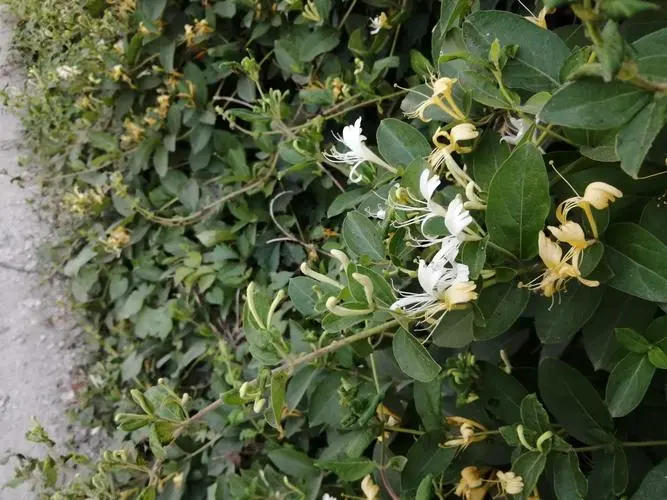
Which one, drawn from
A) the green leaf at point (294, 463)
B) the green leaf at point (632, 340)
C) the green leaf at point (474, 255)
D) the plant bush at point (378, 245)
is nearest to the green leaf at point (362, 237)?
the plant bush at point (378, 245)

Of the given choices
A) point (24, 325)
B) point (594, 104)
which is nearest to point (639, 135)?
point (594, 104)

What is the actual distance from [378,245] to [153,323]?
1012 mm

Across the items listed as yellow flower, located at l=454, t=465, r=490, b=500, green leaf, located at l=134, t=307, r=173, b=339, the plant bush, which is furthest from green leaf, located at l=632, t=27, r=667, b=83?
green leaf, located at l=134, t=307, r=173, b=339

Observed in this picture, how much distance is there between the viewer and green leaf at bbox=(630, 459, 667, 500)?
0.51 metres

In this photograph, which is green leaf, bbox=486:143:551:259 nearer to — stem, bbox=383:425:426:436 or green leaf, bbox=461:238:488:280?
green leaf, bbox=461:238:488:280

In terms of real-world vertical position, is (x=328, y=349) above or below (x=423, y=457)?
above

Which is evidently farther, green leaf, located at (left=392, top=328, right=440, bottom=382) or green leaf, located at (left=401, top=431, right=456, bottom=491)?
green leaf, located at (left=401, top=431, right=456, bottom=491)

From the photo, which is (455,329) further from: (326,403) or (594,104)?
(326,403)

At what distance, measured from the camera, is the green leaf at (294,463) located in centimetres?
92

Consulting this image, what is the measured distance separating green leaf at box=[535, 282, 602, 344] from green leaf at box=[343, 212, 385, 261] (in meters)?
0.16

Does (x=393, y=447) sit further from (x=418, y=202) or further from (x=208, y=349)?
(x=208, y=349)

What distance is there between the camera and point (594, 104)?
35 cm

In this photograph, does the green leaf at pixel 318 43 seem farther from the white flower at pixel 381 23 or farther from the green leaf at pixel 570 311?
the green leaf at pixel 570 311

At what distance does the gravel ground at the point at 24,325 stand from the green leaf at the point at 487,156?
1.33 metres
